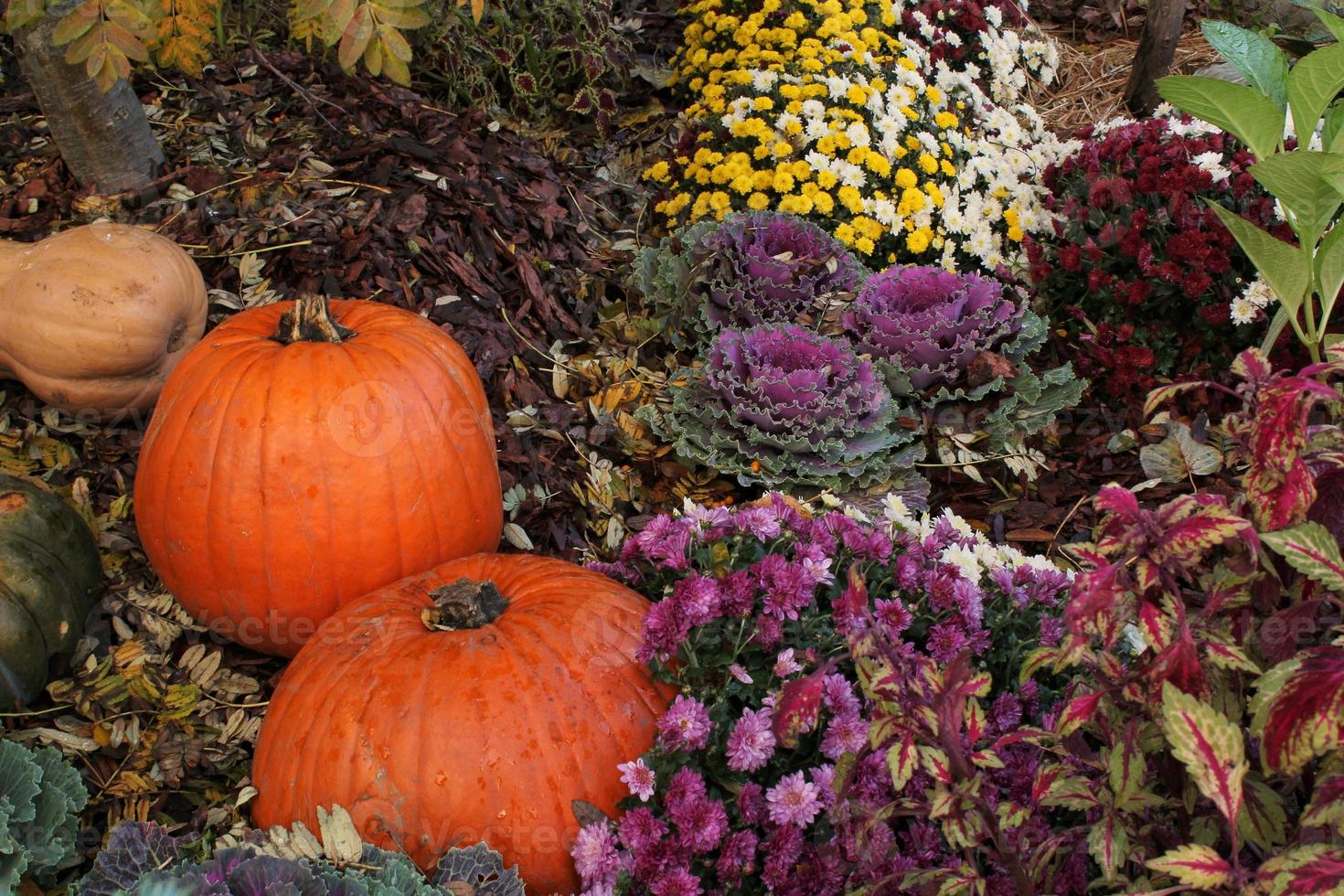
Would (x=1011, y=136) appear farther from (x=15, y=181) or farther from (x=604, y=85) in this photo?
(x=15, y=181)

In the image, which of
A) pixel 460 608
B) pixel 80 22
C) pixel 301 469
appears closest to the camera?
pixel 460 608

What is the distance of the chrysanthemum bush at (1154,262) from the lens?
3518mm

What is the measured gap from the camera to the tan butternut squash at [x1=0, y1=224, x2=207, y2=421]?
2.66 meters

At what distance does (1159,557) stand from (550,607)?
48.9 inches

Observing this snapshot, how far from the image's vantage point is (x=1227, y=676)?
140 centimetres

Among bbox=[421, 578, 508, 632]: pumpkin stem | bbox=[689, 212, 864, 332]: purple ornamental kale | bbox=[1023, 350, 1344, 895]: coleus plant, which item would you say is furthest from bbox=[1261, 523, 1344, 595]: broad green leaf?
bbox=[689, 212, 864, 332]: purple ornamental kale

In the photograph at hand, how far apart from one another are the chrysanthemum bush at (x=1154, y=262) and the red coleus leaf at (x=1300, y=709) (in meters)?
2.59

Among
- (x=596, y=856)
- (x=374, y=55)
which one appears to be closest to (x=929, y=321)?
(x=374, y=55)

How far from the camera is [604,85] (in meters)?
4.75

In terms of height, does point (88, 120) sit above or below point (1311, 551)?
below

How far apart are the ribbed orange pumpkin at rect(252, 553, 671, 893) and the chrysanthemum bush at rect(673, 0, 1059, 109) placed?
285 centimetres

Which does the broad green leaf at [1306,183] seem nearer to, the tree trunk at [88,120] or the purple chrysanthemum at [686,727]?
the purple chrysanthemum at [686,727]

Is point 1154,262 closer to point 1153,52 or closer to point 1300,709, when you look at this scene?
point 1153,52

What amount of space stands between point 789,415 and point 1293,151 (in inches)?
54.1
